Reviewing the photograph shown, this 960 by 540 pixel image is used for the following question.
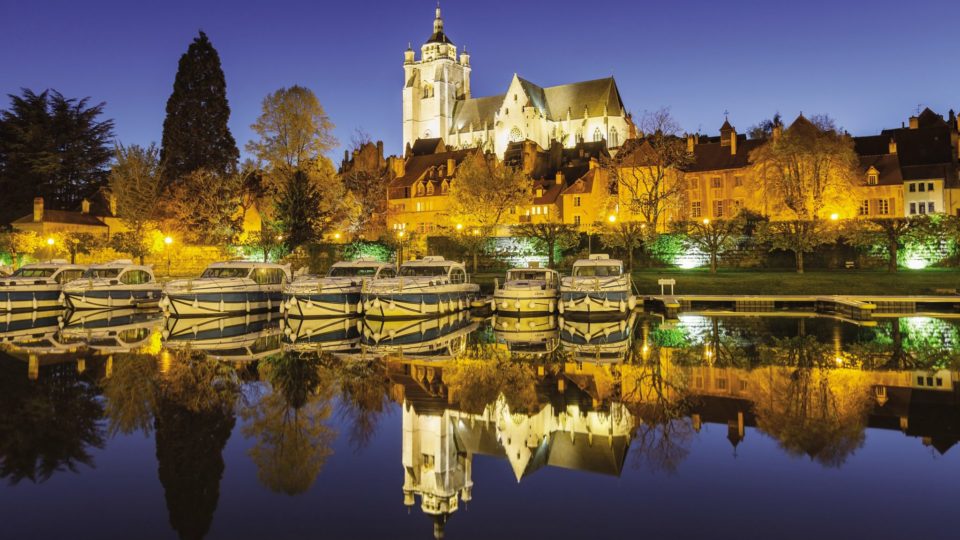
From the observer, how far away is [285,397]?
13891 millimetres

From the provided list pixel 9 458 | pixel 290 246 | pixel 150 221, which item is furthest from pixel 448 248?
pixel 9 458

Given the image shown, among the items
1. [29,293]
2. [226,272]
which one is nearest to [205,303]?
[226,272]

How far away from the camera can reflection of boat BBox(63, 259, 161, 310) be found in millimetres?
33688

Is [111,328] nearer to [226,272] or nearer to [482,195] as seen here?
[226,272]

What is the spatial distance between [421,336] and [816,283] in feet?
79.6

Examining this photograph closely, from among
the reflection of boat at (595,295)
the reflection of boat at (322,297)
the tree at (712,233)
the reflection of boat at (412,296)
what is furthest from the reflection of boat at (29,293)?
the tree at (712,233)

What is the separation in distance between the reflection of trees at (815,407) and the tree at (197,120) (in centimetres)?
5063

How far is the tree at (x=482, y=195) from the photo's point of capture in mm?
60969

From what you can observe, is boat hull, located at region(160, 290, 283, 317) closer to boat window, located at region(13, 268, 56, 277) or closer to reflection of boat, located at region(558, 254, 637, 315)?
boat window, located at region(13, 268, 56, 277)

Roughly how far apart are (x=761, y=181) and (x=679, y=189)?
19.7 ft

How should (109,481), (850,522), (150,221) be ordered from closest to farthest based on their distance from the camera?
(850,522), (109,481), (150,221)

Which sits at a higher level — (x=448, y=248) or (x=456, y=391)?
(x=448, y=248)

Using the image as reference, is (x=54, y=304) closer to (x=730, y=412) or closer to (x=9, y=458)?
(x=9, y=458)

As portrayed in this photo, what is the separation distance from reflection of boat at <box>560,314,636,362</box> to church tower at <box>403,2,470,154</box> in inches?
4060
